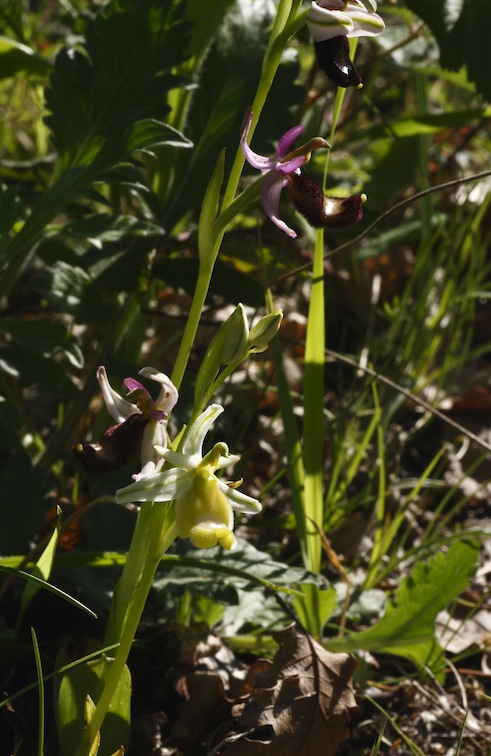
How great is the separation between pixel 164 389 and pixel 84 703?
563mm

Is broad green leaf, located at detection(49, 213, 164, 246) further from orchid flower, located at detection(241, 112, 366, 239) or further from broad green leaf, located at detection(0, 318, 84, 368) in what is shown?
orchid flower, located at detection(241, 112, 366, 239)

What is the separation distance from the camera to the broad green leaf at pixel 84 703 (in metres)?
1.47

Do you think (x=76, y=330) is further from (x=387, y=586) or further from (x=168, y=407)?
(x=168, y=407)

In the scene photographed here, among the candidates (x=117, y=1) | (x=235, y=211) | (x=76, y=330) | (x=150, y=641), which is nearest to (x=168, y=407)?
(x=235, y=211)

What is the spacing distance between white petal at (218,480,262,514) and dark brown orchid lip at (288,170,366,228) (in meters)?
0.41

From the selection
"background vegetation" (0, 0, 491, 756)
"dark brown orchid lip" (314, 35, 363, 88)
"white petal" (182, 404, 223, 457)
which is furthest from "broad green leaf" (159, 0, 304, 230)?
"white petal" (182, 404, 223, 457)

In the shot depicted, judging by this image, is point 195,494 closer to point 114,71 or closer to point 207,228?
point 207,228

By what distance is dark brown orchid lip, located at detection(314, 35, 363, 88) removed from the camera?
1.28 metres

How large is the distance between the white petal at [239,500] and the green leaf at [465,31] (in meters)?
1.31

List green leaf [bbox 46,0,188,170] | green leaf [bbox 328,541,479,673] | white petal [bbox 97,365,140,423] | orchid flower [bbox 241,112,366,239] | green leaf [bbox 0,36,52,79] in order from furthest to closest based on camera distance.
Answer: green leaf [bbox 0,36,52,79]
green leaf [bbox 46,0,188,170]
green leaf [bbox 328,541,479,673]
white petal [bbox 97,365,140,423]
orchid flower [bbox 241,112,366,239]

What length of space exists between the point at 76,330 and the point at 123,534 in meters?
1.18

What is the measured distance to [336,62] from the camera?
1284 millimetres

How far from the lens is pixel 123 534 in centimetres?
182

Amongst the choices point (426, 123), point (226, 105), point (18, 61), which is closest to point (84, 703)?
point (226, 105)
